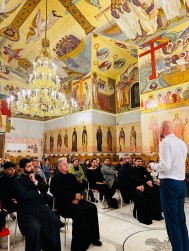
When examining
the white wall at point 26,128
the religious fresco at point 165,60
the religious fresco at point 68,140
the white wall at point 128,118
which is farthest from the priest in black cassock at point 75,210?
the white wall at point 26,128

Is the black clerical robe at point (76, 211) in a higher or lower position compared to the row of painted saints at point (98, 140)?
lower

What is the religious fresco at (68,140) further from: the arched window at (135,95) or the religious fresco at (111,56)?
the religious fresco at (111,56)

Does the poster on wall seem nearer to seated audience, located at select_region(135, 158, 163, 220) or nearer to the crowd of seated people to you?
the crowd of seated people

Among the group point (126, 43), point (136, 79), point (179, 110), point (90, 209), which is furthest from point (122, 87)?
point (90, 209)

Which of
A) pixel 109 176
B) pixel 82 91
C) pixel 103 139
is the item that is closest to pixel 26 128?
pixel 82 91

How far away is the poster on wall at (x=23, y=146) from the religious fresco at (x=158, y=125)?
10.5 m

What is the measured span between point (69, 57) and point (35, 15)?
340cm

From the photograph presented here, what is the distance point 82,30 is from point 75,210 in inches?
443

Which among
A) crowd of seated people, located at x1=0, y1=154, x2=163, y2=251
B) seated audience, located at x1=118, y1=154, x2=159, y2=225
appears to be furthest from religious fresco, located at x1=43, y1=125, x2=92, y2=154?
crowd of seated people, located at x1=0, y1=154, x2=163, y2=251

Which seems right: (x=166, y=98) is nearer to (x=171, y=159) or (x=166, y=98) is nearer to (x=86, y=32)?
Result: (x=86, y=32)

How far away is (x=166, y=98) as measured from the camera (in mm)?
9711

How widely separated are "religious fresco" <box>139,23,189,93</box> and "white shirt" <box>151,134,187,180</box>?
7.34m

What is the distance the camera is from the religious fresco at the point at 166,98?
914 centimetres

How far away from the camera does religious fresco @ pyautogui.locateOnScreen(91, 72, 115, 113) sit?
47.4 ft
